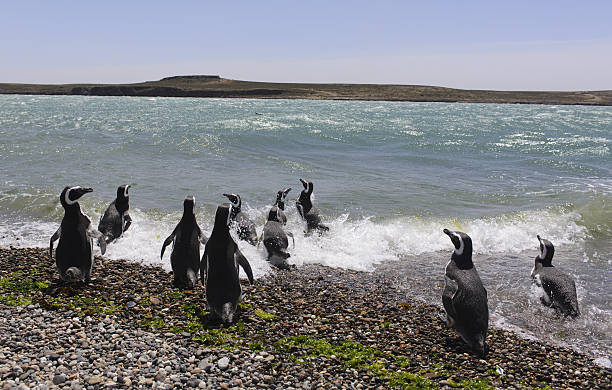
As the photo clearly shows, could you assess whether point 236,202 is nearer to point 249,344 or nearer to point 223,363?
point 249,344

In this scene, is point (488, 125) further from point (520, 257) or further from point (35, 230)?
point (35, 230)

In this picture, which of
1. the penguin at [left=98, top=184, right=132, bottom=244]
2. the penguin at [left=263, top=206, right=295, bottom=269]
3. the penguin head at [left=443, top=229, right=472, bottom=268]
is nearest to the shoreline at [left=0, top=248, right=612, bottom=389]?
the penguin head at [left=443, top=229, right=472, bottom=268]

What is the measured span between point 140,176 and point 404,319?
1306 centimetres

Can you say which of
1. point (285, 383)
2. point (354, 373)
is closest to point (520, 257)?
point (354, 373)

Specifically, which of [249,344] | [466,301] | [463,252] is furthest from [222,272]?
[463,252]

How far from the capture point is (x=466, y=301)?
6117 mm

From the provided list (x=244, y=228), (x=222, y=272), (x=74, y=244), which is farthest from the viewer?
(x=244, y=228)

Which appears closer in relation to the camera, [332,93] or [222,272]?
[222,272]

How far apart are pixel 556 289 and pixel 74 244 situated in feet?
22.8

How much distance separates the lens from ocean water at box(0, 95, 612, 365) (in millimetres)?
8750

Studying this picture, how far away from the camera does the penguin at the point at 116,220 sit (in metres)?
9.44

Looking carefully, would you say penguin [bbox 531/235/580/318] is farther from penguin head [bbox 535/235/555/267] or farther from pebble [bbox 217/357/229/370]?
pebble [bbox 217/357/229/370]

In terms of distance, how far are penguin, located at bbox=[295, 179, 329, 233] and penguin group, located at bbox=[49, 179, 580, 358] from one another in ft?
7.17

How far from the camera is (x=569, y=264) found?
967 cm
